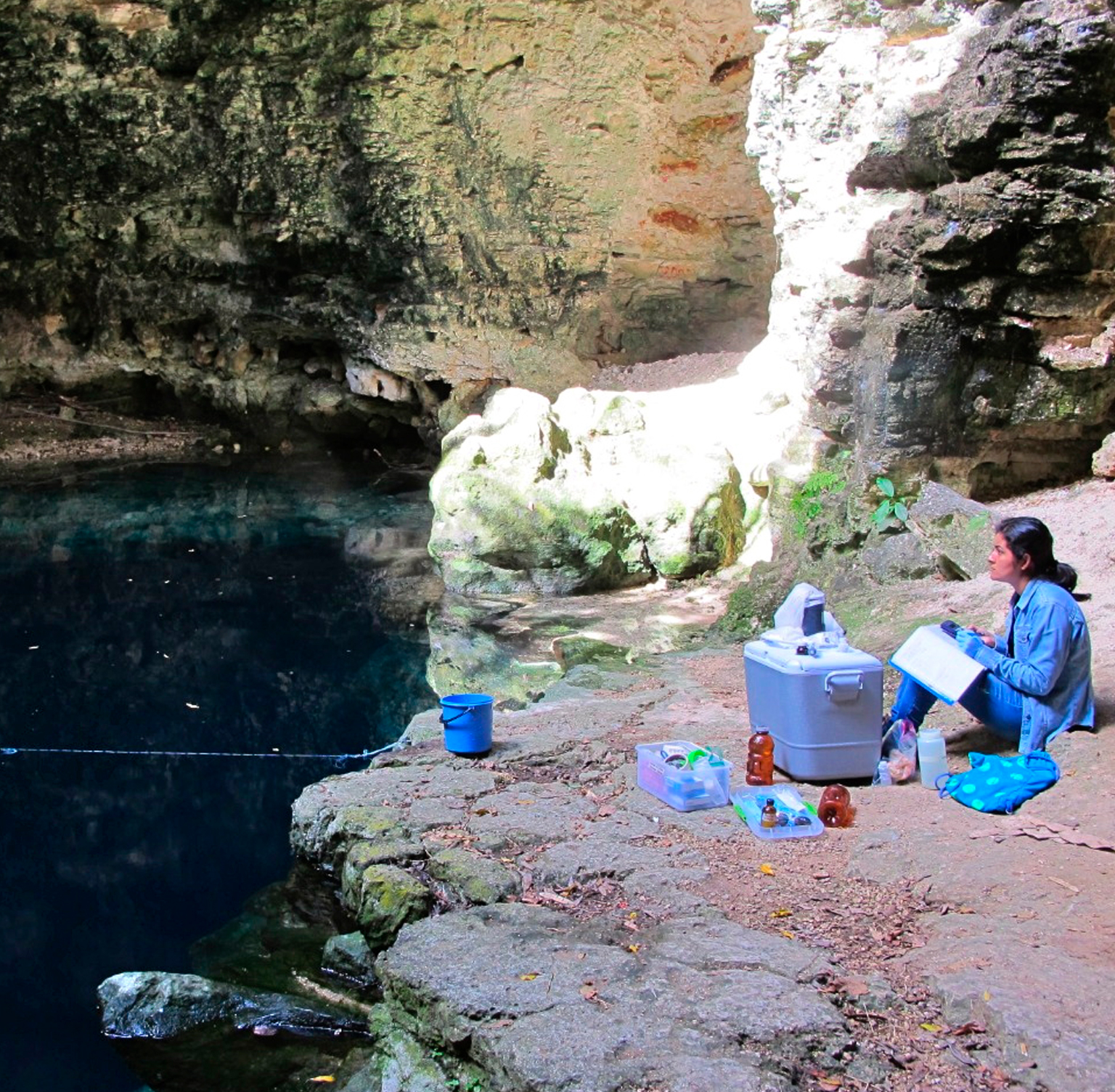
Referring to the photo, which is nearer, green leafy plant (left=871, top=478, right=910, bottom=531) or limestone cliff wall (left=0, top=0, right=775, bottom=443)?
green leafy plant (left=871, top=478, right=910, bottom=531)

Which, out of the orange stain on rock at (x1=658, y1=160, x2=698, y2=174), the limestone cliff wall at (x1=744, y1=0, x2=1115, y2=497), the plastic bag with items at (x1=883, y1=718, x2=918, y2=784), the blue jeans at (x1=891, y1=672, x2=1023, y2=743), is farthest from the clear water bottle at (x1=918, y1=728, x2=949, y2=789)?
the orange stain on rock at (x1=658, y1=160, x2=698, y2=174)

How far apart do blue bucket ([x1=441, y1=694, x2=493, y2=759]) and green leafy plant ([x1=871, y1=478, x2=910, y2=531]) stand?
3607mm

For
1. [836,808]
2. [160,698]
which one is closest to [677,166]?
[160,698]

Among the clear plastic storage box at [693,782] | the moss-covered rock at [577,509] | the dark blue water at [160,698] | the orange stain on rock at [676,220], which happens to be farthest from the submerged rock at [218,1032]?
the orange stain on rock at [676,220]

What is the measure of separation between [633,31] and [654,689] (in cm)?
780

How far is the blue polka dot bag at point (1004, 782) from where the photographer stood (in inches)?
148

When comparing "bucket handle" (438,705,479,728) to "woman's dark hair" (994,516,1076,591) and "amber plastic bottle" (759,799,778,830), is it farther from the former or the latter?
"woman's dark hair" (994,516,1076,591)

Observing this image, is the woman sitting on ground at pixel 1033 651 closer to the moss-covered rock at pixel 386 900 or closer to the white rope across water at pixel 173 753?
the moss-covered rock at pixel 386 900

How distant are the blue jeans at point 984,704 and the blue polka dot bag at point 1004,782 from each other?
0.22 meters

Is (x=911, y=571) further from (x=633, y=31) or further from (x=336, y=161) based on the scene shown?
(x=336, y=161)

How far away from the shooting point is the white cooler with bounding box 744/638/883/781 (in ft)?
13.1

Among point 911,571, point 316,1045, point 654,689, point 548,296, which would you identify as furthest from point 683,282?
point 316,1045

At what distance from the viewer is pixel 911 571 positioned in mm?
6961

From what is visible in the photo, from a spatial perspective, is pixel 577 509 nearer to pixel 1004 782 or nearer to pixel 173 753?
pixel 173 753
